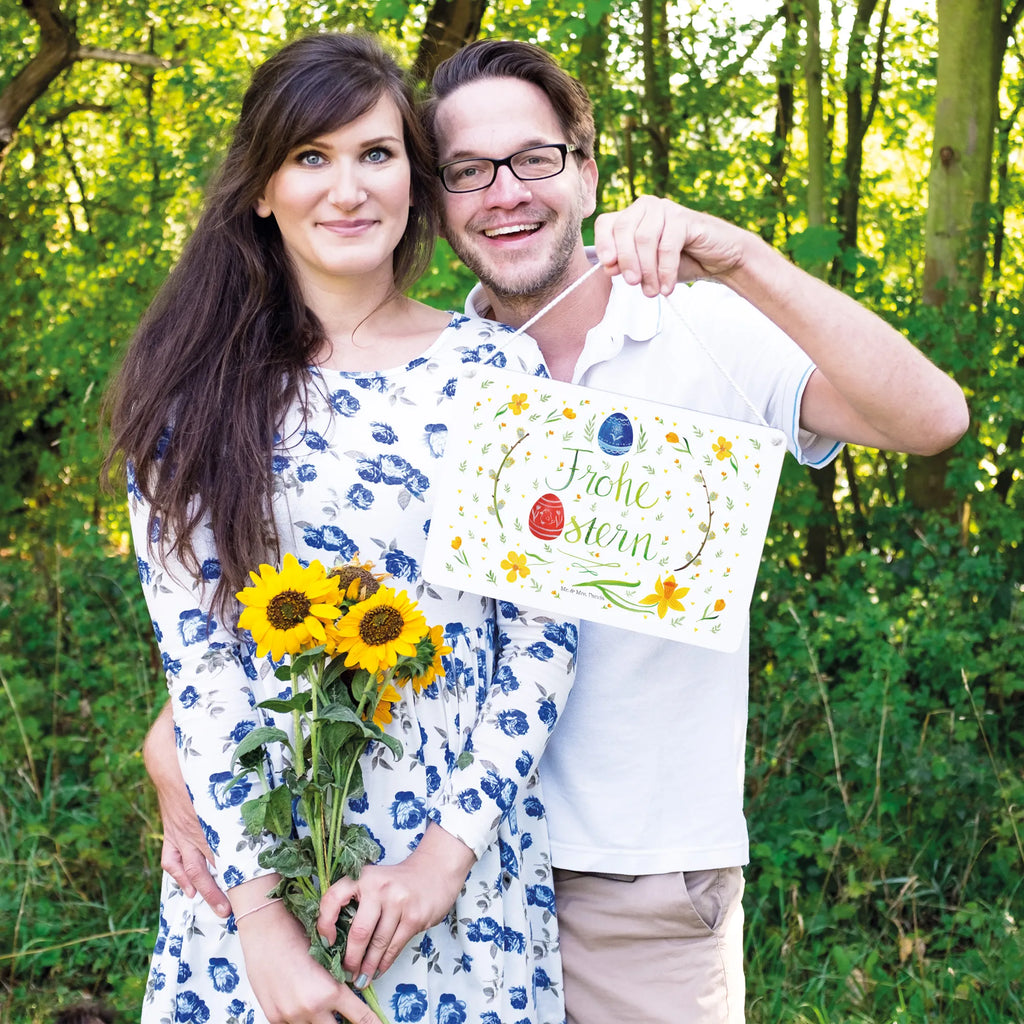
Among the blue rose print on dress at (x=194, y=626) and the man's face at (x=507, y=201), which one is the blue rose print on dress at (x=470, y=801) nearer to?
the blue rose print on dress at (x=194, y=626)

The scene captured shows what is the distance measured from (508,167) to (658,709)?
1009 millimetres

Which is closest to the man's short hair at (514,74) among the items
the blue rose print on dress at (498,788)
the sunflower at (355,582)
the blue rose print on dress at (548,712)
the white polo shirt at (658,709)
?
the white polo shirt at (658,709)

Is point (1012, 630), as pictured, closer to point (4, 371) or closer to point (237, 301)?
point (237, 301)

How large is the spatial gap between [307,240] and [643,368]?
60 cm

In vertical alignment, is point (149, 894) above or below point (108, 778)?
below

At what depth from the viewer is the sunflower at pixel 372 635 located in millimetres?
1467

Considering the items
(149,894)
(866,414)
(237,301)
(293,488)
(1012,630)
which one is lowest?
(149,894)

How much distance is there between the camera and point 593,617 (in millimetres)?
1616

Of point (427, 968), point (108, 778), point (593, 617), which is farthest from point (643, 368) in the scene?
point (108, 778)

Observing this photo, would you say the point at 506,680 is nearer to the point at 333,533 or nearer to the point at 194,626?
the point at 333,533

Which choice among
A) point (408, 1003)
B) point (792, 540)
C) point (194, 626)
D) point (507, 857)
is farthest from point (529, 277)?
point (792, 540)

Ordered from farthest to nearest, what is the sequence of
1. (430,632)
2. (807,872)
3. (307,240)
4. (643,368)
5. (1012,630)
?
(1012,630), (807,872), (643,368), (307,240), (430,632)

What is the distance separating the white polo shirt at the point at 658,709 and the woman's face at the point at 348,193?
41 centimetres

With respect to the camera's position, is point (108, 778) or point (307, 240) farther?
point (108, 778)
